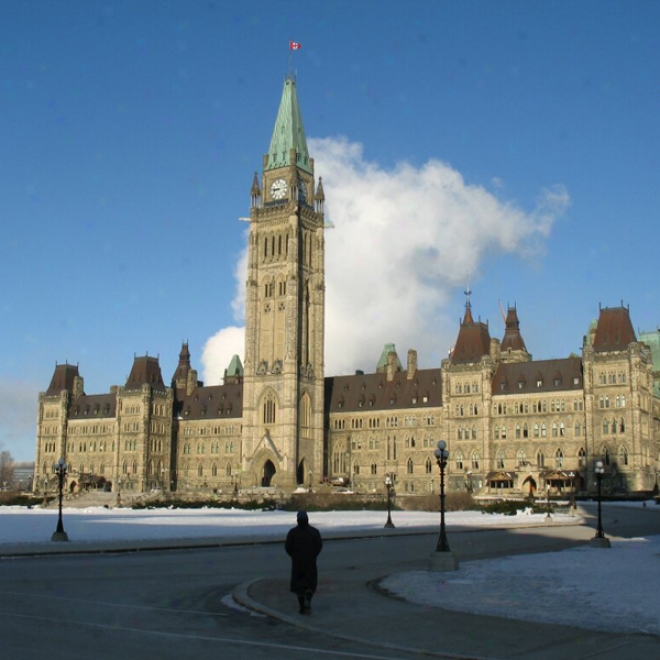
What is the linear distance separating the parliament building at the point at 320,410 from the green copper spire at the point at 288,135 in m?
0.20

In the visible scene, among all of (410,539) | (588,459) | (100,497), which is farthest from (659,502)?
(100,497)

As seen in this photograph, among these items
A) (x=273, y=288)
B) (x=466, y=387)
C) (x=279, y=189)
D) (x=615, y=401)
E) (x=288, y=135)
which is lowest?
(x=615, y=401)

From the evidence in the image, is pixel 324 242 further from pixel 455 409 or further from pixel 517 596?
pixel 517 596

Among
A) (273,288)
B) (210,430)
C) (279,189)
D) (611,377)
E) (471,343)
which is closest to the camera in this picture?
(611,377)

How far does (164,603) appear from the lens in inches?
749

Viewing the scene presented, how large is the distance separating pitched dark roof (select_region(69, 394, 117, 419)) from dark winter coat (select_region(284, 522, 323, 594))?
127939 mm

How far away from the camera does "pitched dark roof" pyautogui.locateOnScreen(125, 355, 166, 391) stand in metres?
139

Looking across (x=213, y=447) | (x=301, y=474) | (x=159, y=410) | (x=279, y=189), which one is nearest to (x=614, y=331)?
(x=301, y=474)

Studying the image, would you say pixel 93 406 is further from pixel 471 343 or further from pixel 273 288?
pixel 471 343

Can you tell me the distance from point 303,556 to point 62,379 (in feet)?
460

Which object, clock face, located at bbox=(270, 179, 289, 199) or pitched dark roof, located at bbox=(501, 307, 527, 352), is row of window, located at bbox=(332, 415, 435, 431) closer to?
pitched dark roof, located at bbox=(501, 307, 527, 352)

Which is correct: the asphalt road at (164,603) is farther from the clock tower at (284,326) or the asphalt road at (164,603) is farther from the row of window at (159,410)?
the row of window at (159,410)

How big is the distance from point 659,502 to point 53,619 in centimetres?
7842

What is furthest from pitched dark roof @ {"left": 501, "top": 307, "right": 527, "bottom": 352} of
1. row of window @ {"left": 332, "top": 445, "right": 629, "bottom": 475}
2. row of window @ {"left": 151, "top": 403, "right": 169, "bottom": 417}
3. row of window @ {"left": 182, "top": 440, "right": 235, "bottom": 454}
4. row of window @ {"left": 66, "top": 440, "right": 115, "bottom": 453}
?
row of window @ {"left": 66, "top": 440, "right": 115, "bottom": 453}
